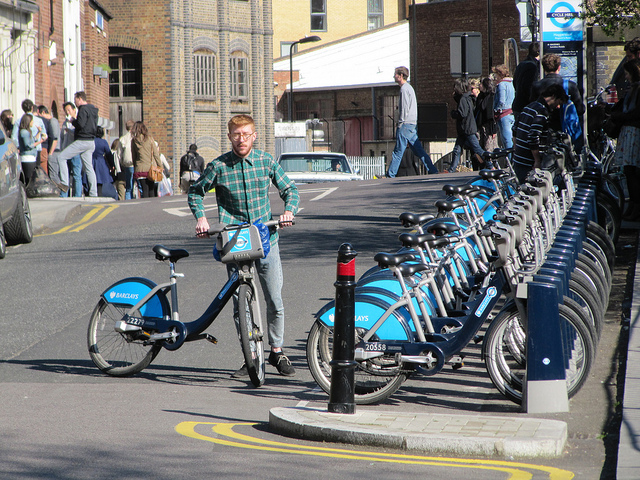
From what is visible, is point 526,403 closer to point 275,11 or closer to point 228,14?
point 228,14

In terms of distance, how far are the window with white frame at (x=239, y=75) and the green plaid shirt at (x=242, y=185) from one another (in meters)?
41.5

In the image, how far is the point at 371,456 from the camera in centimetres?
521

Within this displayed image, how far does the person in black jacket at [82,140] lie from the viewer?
21.4 m

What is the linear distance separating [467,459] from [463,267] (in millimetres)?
2487

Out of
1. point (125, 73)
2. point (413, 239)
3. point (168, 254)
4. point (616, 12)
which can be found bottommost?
point (168, 254)

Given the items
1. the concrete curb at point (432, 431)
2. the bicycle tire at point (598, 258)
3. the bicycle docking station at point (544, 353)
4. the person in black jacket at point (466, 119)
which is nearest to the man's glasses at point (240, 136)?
the concrete curb at point (432, 431)

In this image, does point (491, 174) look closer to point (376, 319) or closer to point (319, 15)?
point (376, 319)

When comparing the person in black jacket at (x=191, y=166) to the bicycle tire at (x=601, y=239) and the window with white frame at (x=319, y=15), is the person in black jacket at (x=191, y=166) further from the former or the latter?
the window with white frame at (x=319, y=15)

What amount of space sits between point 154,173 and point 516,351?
1816 centimetres

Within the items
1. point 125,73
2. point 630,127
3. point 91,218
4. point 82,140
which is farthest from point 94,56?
point 630,127

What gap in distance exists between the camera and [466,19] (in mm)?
53750

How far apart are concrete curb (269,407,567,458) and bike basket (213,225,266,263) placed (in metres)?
1.43

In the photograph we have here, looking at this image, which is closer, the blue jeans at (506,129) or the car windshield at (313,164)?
the blue jeans at (506,129)

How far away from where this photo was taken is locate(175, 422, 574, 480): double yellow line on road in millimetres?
4879
